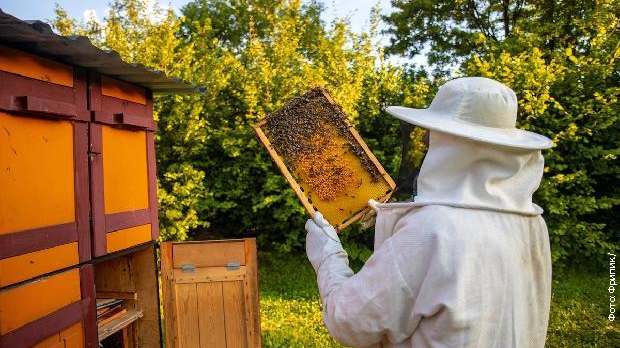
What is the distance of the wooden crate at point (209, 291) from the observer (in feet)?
12.2

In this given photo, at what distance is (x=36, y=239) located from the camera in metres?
2.47

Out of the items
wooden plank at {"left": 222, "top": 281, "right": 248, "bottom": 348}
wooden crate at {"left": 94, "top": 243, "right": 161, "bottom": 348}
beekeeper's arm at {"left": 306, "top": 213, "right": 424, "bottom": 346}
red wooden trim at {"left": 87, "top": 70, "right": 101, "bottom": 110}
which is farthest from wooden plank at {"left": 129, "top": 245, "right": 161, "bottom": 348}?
beekeeper's arm at {"left": 306, "top": 213, "right": 424, "bottom": 346}

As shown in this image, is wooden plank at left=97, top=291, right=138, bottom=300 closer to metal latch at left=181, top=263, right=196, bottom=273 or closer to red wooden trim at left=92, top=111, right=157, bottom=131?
metal latch at left=181, top=263, right=196, bottom=273

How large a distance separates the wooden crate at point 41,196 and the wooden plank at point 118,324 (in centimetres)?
75

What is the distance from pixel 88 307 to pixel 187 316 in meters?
0.98

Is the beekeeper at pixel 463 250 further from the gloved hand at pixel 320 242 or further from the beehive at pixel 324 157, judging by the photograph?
the beehive at pixel 324 157

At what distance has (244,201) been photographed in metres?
8.08

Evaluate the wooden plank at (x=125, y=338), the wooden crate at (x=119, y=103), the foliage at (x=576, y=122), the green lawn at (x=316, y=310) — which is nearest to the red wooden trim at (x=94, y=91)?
the wooden crate at (x=119, y=103)

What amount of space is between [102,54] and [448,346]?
2.31 meters

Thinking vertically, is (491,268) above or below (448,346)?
above

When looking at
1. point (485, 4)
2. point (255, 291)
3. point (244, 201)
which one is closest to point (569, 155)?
point (244, 201)

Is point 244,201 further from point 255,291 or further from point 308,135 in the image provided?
point 308,135

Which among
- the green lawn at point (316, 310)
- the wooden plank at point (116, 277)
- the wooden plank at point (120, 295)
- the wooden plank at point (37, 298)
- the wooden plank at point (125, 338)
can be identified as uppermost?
the wooden plank at point (37, 298)

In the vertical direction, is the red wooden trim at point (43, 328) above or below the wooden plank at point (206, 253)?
below
